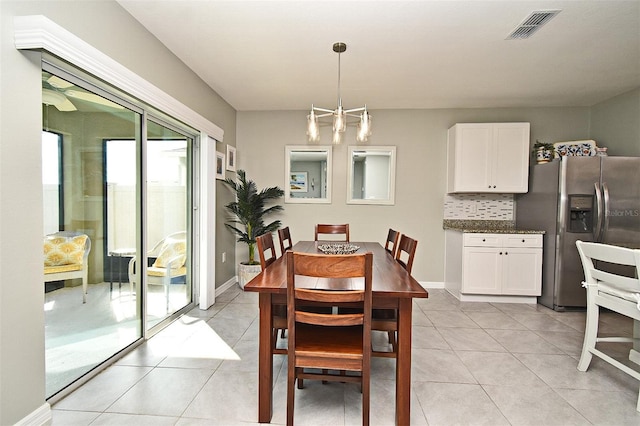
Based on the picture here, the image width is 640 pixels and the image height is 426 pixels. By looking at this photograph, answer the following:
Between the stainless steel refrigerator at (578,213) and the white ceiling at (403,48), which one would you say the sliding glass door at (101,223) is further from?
the stainless steel refrigerator at (578,213)

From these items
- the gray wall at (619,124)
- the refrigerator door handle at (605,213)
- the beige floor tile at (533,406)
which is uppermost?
the gray wall at (619,124)

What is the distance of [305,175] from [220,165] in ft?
3.98

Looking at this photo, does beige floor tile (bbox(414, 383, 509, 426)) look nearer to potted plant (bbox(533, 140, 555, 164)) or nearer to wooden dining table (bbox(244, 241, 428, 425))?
wooden dining table (bbox(244, 241, 428, 425))

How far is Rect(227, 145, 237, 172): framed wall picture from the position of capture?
3.94 m

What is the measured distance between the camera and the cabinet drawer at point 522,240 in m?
3.45

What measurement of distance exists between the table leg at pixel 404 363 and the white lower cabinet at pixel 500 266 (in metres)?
2.48

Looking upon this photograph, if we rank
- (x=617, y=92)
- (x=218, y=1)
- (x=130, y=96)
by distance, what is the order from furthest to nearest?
(x=617, y=92) < (x=130, y=96) < (x=218, y=1)

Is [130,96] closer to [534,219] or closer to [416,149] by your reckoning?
[416,149]

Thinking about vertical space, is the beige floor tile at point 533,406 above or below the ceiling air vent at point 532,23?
below

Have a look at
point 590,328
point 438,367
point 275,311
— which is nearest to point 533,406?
point 438,367

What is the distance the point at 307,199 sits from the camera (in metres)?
4.24

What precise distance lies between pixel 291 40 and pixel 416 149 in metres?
2.44

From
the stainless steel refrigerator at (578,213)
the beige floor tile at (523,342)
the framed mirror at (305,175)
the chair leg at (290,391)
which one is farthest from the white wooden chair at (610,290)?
the framed mirror at (305,175)

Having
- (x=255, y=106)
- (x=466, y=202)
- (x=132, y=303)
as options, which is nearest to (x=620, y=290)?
(x=466, y=202)
